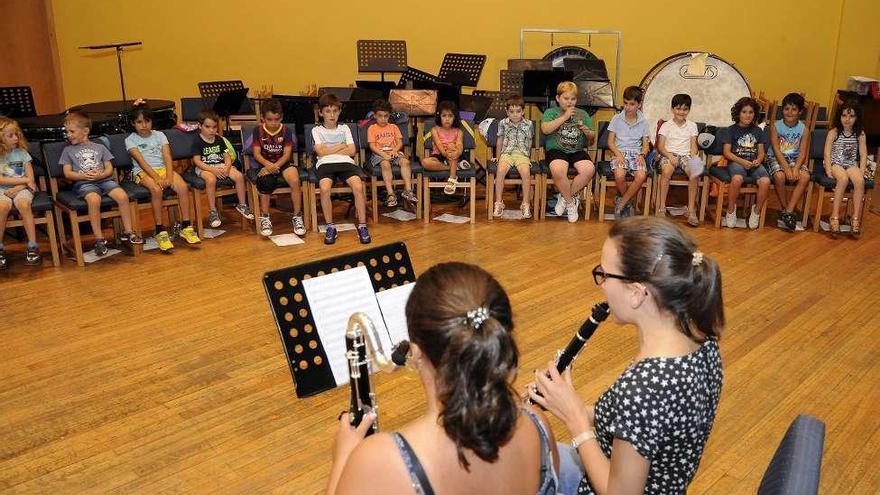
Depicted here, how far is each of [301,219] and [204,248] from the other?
0.80 meters

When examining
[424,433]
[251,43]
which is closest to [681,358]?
[424,433]

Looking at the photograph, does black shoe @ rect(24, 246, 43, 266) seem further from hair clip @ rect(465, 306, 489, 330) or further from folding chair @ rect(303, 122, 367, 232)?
hair clip @ rect(465, 306, 489, 330)

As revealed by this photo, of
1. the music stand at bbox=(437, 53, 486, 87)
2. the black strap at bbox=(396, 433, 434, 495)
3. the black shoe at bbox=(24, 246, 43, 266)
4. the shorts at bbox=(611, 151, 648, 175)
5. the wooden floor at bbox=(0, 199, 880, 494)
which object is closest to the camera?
the black strap at bbox=(396, 433, 434, 495)

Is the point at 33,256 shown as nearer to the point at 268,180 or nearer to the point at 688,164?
the point at 268,180

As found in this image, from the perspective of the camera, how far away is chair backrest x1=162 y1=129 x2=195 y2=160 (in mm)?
6234

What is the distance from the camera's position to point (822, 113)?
25.8 feet

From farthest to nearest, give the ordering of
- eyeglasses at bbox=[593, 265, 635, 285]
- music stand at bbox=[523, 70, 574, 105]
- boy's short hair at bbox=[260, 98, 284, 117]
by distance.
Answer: music stand at bbox=[523, 70, 574, 105] → boy's short hair at bbox=[260, 98, 284, 117] → eyeglasses at bbox=[593, 265, 635, 285]

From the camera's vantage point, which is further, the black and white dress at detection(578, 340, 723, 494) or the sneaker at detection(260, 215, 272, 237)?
the sneaker at detection(260, 215, 272, 237)

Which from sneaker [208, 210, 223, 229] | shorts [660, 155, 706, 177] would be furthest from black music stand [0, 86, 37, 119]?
shorts [660, 155, 706, 177]

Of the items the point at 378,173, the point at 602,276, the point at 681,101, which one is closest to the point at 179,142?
the point at 378,173

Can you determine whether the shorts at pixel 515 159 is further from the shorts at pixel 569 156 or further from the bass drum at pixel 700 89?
the bass drum at pixel 700 89

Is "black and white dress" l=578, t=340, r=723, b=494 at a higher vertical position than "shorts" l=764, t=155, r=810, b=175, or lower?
higher

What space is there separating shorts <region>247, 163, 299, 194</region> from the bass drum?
3794 mm

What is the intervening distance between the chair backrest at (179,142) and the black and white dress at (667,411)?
5.20m
